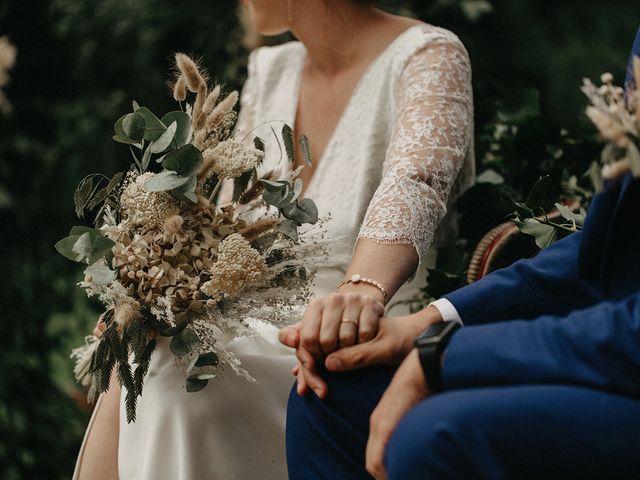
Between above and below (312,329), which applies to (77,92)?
below

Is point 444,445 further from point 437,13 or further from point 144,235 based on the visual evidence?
point 437,13

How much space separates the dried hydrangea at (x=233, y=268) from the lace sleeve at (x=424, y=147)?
1.06 feet

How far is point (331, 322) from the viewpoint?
1.50 m

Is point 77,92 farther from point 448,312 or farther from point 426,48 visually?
point 448,312

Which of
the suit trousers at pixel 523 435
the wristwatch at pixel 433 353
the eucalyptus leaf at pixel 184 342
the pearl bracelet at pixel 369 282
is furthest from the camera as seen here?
the pearl bracelet at pixel 369 282

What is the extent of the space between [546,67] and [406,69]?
6.13 feet

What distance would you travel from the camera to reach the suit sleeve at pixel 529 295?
1.54 m


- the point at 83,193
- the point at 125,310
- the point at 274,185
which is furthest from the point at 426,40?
the point at 125,310

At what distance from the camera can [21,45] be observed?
4.37 metres

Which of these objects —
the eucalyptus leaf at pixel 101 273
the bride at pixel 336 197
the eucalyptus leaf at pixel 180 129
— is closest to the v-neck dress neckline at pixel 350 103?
the bride at pixel 336 197

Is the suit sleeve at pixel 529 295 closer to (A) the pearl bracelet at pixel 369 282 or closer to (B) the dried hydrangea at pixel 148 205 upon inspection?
(A) the pearl bracelet at pixel 369 282

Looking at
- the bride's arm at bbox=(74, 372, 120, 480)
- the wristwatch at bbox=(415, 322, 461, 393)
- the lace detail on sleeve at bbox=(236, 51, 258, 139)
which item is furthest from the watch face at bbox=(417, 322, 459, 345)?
the lace detail on sleeve at bbox=(236, 51, 258, 139)

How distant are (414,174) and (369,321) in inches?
20.0

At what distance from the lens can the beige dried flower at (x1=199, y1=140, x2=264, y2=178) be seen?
1688 mm
